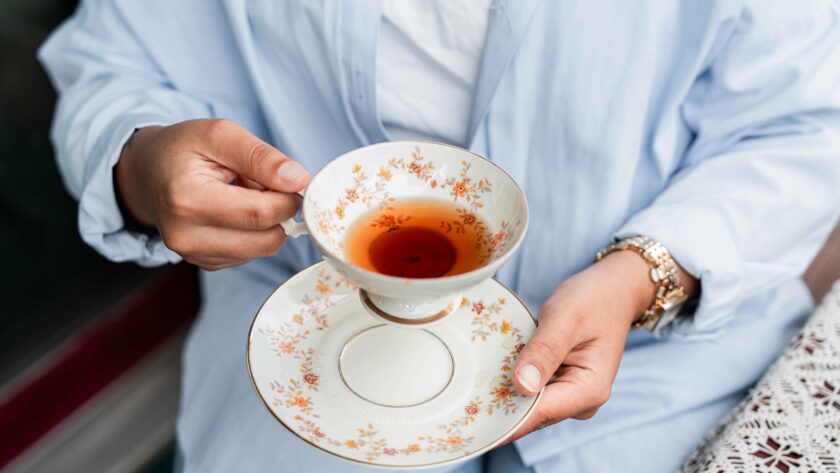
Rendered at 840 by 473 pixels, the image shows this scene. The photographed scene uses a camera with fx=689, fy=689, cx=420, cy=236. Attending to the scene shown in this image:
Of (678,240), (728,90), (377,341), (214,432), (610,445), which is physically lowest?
(214,432)

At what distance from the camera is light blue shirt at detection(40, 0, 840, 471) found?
0.83 metres

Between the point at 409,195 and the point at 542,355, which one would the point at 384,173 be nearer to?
the point at 409,195

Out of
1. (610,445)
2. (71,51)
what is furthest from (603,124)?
(71,51)

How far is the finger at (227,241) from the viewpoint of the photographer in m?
0.75

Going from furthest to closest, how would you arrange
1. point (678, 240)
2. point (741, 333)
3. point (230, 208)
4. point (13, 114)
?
1. point (13, 114)
2. point (741, 333)
3. point (678, 240)
4. point (230, 208)

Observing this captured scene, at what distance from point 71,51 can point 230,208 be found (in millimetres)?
515

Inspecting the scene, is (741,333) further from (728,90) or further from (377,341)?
(377,341)

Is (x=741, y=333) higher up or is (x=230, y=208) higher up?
(x=230, y=208)

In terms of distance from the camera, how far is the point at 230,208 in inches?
27.9

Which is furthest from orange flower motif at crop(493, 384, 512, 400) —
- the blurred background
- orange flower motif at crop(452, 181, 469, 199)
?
the blurred background

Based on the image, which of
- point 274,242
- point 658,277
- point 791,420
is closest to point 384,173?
point 274,242

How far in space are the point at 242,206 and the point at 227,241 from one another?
3.3 inches

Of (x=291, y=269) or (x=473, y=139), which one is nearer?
(x=473, y=139)

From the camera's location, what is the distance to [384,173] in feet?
2.55
